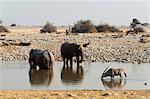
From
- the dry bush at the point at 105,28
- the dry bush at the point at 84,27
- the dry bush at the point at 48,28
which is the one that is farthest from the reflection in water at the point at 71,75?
the dry bush at the point at 48,28

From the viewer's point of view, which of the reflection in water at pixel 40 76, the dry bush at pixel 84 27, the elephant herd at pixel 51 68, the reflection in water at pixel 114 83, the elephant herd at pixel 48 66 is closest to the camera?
the reflection in water at pixel 114 83

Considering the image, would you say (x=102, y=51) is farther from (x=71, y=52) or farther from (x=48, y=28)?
(x=48, y=28)

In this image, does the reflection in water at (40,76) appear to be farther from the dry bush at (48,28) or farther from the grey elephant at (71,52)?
the dry bush at (48,28)

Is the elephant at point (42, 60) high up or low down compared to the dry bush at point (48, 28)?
down

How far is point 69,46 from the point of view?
2822cm

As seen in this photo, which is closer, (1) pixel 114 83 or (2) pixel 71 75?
(1) pixel 114 83

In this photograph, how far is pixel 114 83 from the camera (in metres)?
18.7

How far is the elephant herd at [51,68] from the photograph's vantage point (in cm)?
1994

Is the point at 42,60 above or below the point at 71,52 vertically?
below

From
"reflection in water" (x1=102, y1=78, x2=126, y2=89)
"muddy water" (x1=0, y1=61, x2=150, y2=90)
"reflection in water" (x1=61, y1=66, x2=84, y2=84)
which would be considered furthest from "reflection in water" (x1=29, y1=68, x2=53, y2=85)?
"reflection in water" (x1=102, y1=78, x2=126, y2=89)

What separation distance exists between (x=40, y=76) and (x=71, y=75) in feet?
4.82

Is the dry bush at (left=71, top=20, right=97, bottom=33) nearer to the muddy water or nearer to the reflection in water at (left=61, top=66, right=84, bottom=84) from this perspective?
the muddy water

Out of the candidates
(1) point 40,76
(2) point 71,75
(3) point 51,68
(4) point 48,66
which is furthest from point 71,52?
(1) point 40,76

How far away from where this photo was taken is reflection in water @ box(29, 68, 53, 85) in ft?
62.4
